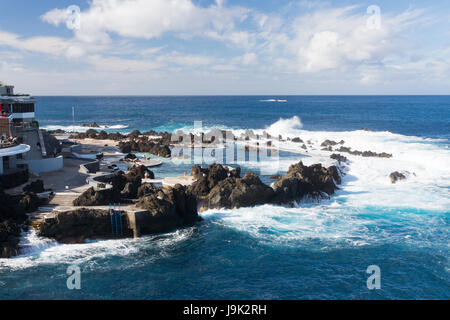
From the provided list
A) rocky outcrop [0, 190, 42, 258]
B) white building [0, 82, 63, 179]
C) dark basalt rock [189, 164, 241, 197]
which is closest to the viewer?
rocky outcrop [0, 190, 42, 258]

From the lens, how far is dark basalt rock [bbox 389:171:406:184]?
4040cm

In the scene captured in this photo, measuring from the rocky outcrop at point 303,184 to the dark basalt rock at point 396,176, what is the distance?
717 cm

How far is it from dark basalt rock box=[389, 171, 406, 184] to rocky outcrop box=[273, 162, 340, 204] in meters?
7.17

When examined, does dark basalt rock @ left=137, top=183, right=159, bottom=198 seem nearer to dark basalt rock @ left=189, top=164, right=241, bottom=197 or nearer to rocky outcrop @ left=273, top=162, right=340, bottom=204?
dark basalt rock @ left=189, top=164, right=241, bottom=197

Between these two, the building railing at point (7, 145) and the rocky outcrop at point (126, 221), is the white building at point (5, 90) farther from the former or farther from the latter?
the rocky outcrop at point (126, 221)

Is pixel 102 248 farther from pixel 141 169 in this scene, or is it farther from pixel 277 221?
pixel 141 169

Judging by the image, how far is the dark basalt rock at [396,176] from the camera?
133ft

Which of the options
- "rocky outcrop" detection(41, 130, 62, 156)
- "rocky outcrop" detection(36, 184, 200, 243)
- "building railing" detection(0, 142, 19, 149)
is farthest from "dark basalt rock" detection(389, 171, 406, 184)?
"building railing" detection(0, 142, 19, 149)

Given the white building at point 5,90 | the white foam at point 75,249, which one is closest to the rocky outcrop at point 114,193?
the white foam at point 75,249

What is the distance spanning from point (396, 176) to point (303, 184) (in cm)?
1432

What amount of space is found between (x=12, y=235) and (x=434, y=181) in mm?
41280

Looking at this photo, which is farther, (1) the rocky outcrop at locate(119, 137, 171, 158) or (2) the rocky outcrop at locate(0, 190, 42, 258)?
(1) the rocky outcrop at locate(119, 137, 171, 158)

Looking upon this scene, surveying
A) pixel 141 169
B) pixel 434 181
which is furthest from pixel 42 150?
pixel 434 181

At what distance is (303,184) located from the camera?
110 ft
